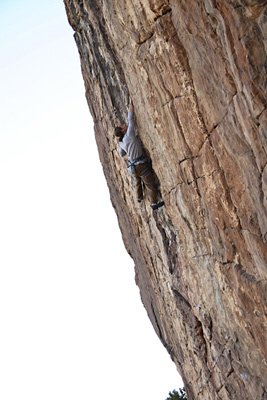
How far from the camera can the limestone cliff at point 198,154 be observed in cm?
1155

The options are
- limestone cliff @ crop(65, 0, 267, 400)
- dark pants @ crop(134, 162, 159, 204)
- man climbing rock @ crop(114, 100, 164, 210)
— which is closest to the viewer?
limestone cliff @ crop(65, 0, 267, 400)

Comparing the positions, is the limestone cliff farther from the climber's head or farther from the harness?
the climber's head

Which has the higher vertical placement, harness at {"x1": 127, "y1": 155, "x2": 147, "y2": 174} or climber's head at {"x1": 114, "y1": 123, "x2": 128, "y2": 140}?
climber's head at {"x1": 114, "y1": 123, "x2": 128, "y2": 140}

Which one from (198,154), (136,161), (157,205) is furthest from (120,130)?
(198,154)

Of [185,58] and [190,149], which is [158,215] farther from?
[185,58]

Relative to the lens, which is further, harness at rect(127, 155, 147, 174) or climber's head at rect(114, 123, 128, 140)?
climber's head at rect(114, 123, 128, 140)

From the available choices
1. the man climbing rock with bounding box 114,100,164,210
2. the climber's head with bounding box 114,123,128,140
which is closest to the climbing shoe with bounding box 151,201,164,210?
the man climbing rock with bounding box 114,100,164,210

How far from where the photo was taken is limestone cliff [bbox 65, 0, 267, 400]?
1155cm

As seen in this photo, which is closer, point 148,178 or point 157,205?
point 148,178

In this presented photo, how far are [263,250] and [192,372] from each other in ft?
31.8

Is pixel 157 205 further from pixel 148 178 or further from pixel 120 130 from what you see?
pixel 120 130

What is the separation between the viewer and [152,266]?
2164 centimetres

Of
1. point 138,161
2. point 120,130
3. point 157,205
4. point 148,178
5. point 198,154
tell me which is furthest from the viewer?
point 120,130

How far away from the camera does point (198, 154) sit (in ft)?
46.9
